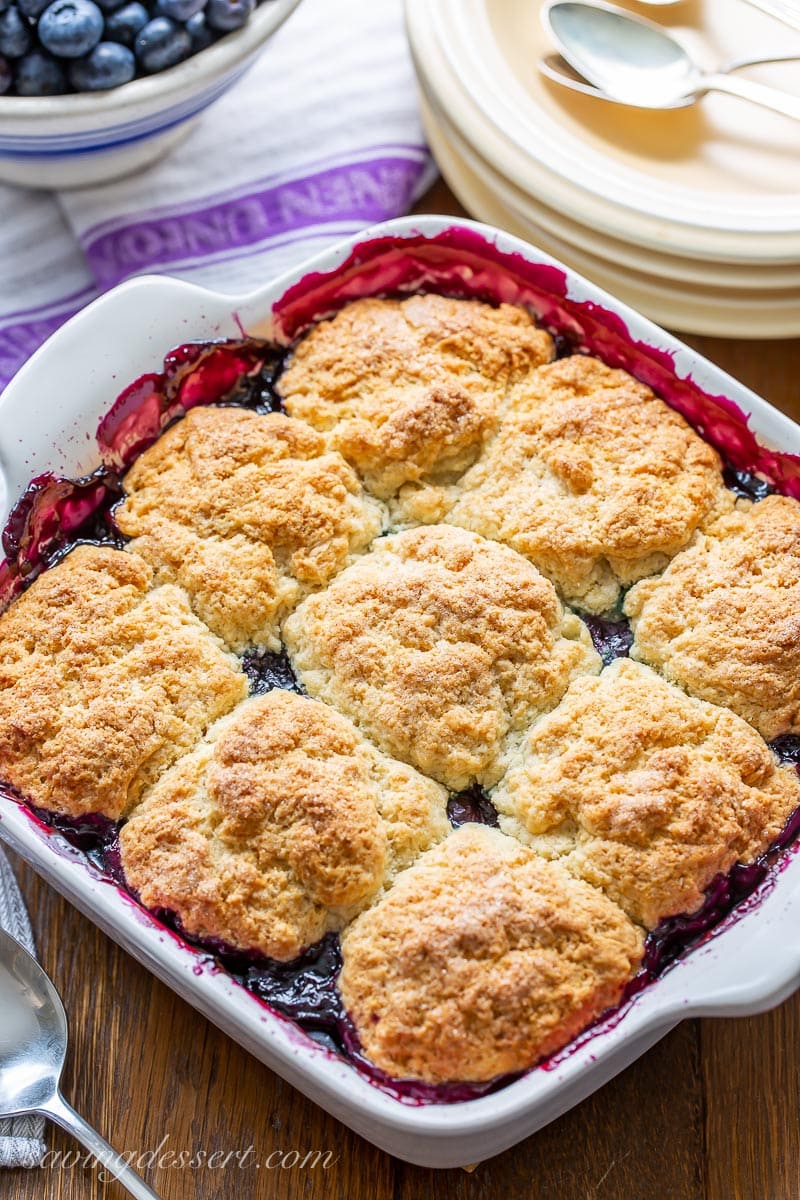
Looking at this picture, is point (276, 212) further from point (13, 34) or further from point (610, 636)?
point (610, 636)

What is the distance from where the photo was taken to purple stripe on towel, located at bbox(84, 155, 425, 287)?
2.53 m

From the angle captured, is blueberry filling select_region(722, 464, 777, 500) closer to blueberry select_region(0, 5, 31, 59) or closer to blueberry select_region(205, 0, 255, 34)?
blueberry select_region(205, 0, 255, 34)

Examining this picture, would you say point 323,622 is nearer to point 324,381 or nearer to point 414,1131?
point 324,381

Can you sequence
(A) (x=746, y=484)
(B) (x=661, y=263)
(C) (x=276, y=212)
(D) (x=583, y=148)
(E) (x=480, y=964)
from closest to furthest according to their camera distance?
(E) (x=480, y=964)
(A) (x=746, y=484)
(B) (x=661, y=263)
(D) (x=583, y=148)
(C) (x=276, y=212)

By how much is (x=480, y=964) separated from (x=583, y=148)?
156 centimetres

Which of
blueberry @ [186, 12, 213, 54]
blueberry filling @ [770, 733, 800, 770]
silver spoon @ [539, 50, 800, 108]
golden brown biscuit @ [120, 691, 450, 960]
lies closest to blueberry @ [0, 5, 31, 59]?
blueberry @ [186, 12, 213, 54]

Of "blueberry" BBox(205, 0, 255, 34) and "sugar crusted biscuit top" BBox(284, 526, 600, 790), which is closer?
"sugar crusted biscuit top" BBox(284, 526, 600, 790)

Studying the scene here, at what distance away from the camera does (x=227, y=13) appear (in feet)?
7.31

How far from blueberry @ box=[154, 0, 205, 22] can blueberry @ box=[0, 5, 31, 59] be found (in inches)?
8.9

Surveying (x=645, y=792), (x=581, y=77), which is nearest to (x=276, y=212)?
(x=581, y=77)

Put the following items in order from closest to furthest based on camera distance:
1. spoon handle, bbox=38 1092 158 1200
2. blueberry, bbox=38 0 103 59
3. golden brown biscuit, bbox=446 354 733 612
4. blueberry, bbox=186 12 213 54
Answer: spoon handle, bbox=38 1092 158 1200 < golden brown biscuit, bbox=446 354 733 612 < blueberry, bbox=38 0 103 59 < blueberry, bbox=186 12 213 54

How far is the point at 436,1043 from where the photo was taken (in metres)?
1.62

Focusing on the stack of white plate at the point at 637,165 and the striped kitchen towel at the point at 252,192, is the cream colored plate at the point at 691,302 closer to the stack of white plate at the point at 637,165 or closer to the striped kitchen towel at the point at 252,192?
the stack of white plate at the point at 637,165

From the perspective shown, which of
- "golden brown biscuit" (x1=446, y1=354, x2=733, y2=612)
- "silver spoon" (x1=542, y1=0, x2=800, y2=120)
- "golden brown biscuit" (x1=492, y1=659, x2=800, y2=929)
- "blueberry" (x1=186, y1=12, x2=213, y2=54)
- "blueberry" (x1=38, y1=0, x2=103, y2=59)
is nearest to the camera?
"golden brown biscuit" (x1=492, y1=659, x2=800, y2=929)
